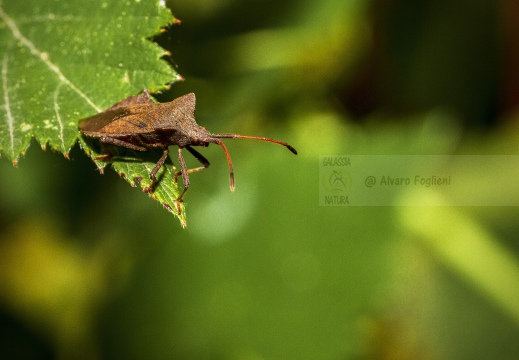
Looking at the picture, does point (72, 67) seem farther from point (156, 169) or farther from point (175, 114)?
point (156, 169)

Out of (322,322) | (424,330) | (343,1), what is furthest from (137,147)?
(424,330)

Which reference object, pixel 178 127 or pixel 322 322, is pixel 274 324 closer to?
pixel 322 322

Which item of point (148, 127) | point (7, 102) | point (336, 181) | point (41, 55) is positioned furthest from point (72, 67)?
point (336, 181)

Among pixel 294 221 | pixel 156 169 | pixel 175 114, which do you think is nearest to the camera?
pixel 156 169

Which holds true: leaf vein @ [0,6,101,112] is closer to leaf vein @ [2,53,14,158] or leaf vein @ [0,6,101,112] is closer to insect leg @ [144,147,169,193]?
leaf vein @ [2,53,14,158]

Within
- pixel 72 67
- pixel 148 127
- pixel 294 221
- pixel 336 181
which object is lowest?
pixel 294 221

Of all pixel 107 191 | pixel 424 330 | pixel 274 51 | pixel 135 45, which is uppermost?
pixel 274 51
